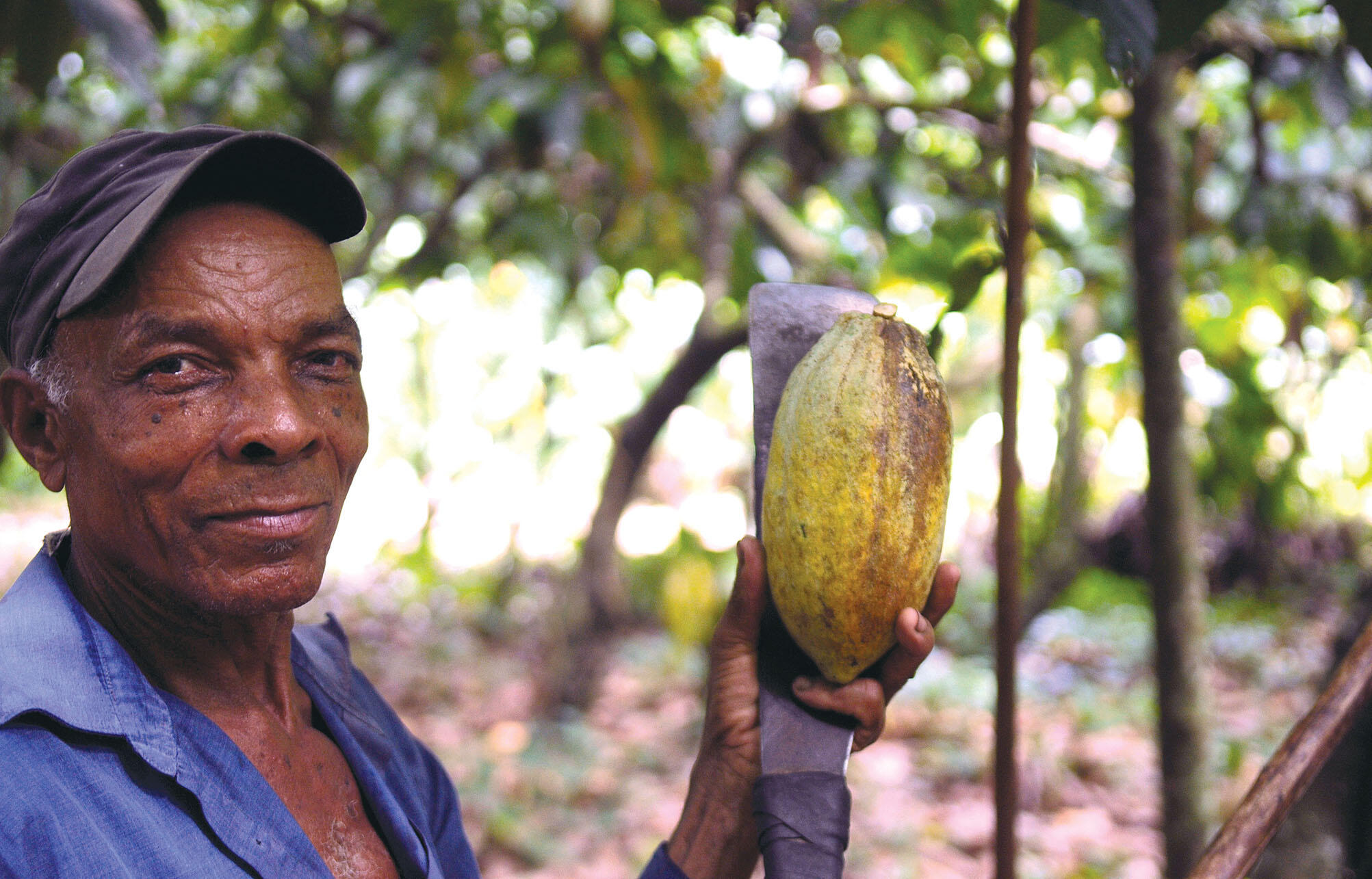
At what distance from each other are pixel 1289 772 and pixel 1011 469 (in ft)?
1.24

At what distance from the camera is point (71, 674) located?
821 millimetres

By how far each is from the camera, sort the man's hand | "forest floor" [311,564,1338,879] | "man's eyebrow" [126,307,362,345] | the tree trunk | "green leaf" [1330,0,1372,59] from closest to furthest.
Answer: "man's eyebrow" [126,307,362,345]
"green leaf" [1330,0,1372,59]
the man's hand
the tree trunk
"forest floor" [311,564,1338,879]

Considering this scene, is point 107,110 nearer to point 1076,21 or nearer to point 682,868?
point 1076,21

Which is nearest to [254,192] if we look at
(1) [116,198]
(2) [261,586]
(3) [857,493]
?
(1) [116,198]

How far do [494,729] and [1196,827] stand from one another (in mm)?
2657

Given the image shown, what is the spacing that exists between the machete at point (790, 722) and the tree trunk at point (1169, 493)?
0.70 m

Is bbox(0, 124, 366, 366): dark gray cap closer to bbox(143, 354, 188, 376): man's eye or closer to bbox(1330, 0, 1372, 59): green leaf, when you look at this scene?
bbox(143, 354, 188, 376): man's eye

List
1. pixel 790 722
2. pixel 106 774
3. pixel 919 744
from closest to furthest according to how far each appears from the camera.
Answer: pixel 106 774, pixel 790 722, pixel 919 744

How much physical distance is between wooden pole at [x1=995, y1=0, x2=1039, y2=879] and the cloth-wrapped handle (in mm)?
224

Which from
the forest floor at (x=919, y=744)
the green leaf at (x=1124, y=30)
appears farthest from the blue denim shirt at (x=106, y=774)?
the forest floor at (x=919, y=744)

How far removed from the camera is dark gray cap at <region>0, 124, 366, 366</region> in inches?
32.1

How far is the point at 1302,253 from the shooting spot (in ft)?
7.77

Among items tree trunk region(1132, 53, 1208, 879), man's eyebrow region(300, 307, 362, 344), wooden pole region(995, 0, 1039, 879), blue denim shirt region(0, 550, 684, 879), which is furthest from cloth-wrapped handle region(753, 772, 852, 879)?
tree trunk region(1132, 53, 1208, 879)

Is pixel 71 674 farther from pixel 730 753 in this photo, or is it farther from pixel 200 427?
pixel 730 753
